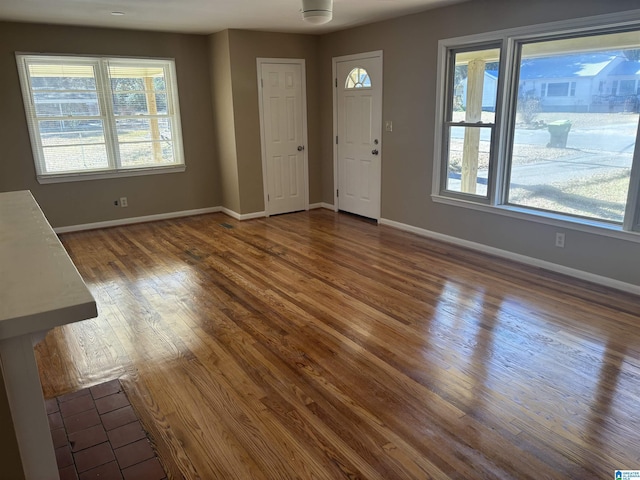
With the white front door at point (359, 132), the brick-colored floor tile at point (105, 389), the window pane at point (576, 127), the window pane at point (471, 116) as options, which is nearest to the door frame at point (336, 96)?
the white front door at point (359, 132)

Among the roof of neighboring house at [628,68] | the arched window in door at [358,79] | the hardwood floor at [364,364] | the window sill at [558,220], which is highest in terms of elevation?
the arched window in door at [358,79]

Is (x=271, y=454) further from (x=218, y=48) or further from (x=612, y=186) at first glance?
(x=218, y=48)

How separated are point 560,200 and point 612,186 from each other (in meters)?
0.44

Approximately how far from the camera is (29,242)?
169cm

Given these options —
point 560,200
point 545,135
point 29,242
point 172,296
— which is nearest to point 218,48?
point 172,296

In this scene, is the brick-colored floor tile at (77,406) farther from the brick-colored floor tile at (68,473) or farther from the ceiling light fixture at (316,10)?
the ceiling light fixture at (316,10)

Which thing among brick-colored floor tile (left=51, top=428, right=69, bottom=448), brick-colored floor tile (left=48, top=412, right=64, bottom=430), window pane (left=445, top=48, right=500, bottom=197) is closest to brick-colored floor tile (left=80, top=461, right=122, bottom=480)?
brick-colored floor tile (left=51, top=428, right=69, bottom=448)

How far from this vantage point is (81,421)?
218cm

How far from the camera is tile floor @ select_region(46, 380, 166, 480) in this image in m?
1.87

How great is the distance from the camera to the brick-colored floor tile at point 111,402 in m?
2.28

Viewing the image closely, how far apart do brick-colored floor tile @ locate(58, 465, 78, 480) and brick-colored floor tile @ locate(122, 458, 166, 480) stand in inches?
7.6

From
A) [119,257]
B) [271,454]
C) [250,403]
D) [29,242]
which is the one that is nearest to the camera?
[29,242]

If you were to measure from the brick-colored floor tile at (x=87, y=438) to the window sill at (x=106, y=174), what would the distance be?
4282 mm

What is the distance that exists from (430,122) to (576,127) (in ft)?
5.03
